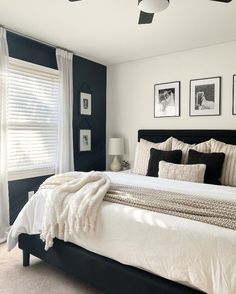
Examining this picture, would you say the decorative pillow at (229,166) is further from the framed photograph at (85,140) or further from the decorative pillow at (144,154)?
the framed photograph at (85,140)

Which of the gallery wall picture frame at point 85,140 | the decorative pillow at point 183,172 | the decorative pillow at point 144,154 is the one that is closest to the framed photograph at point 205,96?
the decorative pillow at point 144,154

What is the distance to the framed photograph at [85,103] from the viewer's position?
428cm

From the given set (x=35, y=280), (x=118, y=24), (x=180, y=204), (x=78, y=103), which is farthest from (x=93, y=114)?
(x=180, y=204)

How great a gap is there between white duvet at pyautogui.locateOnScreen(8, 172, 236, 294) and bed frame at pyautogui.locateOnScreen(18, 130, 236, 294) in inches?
1.9

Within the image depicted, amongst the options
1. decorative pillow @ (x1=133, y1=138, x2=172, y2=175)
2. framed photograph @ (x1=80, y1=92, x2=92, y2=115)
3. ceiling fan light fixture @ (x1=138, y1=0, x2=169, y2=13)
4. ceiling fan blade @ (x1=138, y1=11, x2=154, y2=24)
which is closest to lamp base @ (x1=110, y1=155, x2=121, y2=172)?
decorative pillow @ (x1=133, y1=138, x2=172, y2=175)

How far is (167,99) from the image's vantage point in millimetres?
4070

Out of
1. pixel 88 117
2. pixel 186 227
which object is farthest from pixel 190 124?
pixel 186 227

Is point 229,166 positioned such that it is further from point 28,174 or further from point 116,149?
point 28,174

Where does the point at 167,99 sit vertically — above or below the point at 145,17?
below

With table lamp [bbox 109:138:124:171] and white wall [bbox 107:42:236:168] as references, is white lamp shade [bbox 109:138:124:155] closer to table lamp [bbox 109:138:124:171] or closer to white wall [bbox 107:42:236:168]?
table lamp [bbox 109:138:124:171]

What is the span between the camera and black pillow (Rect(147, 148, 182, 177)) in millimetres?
3262

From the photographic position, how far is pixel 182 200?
190 centimetres

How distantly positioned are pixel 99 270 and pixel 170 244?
2.13ft

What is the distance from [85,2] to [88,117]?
6.98ft
